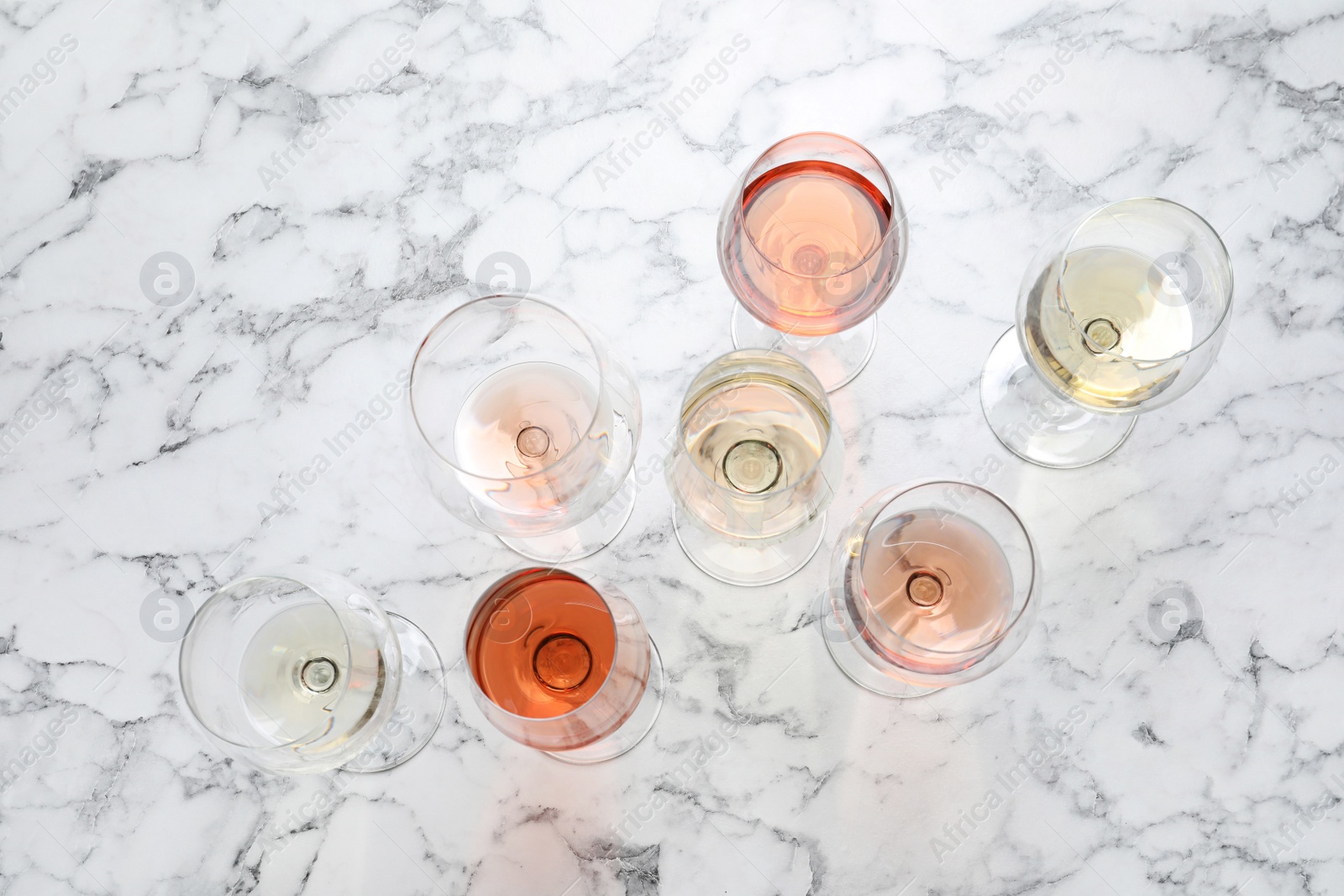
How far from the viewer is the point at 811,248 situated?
1.22 meters

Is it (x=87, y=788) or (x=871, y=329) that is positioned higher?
(x=871, y=329)

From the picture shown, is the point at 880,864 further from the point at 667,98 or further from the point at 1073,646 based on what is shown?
the point at 667,98

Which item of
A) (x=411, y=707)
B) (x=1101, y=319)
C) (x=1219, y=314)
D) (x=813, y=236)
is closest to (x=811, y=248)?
(x=813, y=236)

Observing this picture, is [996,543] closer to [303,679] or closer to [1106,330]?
[1106,330]

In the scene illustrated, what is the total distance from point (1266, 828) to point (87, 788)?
1607 mm

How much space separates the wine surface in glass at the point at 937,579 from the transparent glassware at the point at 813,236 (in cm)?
27

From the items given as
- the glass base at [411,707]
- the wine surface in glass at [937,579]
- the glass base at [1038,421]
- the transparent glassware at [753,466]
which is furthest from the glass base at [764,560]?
the glass base at [411,707]

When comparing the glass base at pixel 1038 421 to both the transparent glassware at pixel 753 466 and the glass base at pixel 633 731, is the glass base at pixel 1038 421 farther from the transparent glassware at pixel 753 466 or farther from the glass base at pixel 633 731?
the glass base at pixel 633 731

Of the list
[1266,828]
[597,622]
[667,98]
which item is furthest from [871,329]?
[1266,828]

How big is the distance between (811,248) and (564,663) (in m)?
0.61

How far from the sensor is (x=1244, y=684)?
51.8 inches

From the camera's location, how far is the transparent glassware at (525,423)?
1098 mm

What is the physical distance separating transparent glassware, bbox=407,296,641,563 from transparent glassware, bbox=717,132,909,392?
0.20 m

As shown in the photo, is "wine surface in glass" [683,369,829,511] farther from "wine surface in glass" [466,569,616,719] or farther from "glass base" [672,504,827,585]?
"wine surface in glass" [466,569,616,719]
